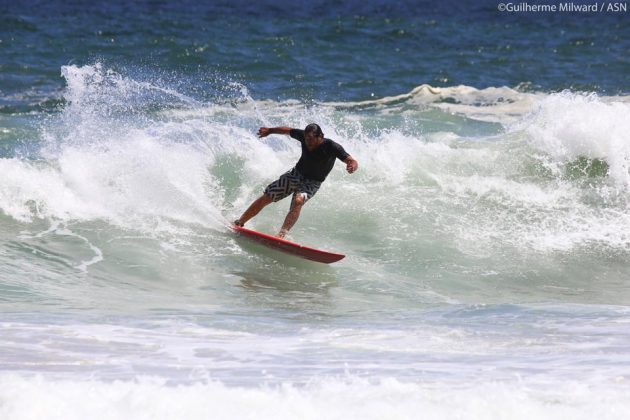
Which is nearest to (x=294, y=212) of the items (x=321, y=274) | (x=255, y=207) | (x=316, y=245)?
(x=255, y=207)

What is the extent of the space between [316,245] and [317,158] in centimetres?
130

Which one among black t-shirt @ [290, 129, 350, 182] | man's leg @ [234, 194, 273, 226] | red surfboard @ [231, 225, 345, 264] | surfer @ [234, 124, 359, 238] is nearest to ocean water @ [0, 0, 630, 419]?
red surfboard @ [231, 225, 345, 264]

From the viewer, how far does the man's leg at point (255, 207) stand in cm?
1021

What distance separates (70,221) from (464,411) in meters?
6.64

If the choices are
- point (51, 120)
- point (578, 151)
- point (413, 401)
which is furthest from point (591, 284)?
point (51, 120)

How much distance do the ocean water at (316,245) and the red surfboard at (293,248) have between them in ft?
0.38

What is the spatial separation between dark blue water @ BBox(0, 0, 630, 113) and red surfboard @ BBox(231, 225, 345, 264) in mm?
9863

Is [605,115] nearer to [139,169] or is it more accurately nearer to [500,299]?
[500,299]

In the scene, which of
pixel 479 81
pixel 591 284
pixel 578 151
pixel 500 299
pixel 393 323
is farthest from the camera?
pixel 479 81

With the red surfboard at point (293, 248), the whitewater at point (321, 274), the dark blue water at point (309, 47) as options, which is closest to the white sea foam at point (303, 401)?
the whitewater at point (321, 274)

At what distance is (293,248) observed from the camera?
968 centimetres

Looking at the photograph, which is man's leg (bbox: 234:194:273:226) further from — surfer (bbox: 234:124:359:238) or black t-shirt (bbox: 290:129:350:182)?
black t-shirt (bbox: 290:129:350:182)

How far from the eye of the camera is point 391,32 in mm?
29297

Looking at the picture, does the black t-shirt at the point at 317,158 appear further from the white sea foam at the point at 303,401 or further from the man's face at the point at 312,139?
the white sea foam at the point at 303,401
